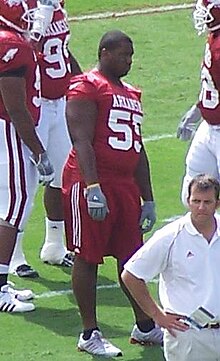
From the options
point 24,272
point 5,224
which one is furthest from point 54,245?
point 5,224

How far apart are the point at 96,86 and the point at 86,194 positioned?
Result: 0.57 meters

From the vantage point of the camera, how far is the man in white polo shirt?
6.11 meters

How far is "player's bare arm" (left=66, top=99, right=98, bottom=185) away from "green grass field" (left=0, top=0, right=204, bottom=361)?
1.01 meters

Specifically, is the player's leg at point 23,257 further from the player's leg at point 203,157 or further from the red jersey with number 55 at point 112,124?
the red jersey with number 55 at point 112,124

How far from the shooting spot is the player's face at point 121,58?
24.3 feet

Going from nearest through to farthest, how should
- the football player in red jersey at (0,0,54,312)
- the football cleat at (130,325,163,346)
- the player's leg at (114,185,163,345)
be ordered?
the player's leg at (114,185,163,345) < the football cleat at (130,325,163,346) < the football player in red jersey at (0,0,54,312)

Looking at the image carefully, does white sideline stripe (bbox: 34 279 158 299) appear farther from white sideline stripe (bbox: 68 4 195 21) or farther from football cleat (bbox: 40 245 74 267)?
white sideline stripe (bbox: 68 4 195 21)

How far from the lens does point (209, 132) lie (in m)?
8.61

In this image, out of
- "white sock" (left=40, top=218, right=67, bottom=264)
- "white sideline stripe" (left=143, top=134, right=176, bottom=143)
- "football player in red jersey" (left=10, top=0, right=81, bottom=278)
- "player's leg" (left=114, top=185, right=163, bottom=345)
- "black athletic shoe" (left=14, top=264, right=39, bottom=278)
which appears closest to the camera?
"player's leg" (left=114, top=185, right=163, bottom=345)

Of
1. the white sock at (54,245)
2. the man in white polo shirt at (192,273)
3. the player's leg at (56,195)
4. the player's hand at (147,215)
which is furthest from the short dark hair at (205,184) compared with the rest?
the white sock at (54,245)

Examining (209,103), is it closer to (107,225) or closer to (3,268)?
(107,225)

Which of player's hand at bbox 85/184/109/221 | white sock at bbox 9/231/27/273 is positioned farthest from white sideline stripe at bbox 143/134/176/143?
player's hand at bbox 85/184/109/221

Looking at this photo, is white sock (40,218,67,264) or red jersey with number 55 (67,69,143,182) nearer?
red jersey with number 55 (67,69,143,182)

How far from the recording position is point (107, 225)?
7.52m
